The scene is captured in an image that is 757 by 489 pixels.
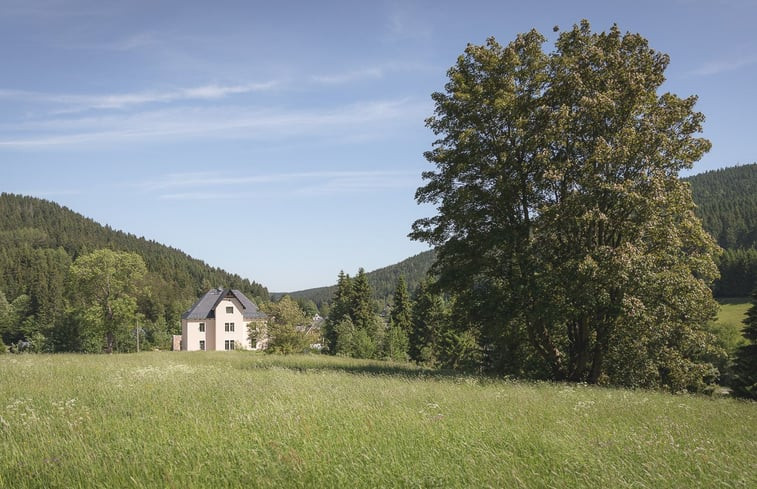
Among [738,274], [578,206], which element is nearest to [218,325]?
[578,206]

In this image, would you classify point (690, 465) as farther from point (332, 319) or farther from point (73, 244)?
point (73, 244)

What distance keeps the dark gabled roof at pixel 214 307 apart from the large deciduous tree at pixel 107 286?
14.6m

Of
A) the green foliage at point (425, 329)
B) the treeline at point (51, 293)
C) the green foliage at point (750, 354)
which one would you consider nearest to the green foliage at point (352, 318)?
the green foliage at point (425, 329)

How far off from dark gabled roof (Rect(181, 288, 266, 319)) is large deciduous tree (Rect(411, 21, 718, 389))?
50.3 metres

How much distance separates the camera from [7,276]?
131m

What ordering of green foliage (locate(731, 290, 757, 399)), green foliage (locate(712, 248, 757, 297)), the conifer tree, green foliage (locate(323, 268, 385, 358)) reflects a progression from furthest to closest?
green foliage (locate(712, 248, 757, 297)) < the conifer tree < green foliage (locate(323, 268, 385, 358)) < green foliage (locate(731, 290, 757, 399))

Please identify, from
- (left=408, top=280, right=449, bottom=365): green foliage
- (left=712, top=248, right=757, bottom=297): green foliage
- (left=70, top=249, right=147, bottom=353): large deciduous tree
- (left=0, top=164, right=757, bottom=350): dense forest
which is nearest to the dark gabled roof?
(left=70, top=249, right=147, bottom=353): large deciduous tree

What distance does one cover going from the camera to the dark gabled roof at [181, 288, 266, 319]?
65000 millimetres

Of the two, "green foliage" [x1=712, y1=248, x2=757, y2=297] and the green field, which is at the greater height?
"green foliage" [x1=712, y1=248, x2=757, y2=297]

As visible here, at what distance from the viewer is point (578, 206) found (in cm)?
1653

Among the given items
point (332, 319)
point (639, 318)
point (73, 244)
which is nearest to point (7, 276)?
point (73, 244)

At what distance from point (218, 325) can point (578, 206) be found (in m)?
57.3

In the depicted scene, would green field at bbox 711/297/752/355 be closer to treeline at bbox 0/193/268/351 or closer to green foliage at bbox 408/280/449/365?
green foliage at bbox 408/280/449/365

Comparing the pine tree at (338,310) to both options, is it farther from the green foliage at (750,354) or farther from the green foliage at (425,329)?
the green foliage at (750,354)
